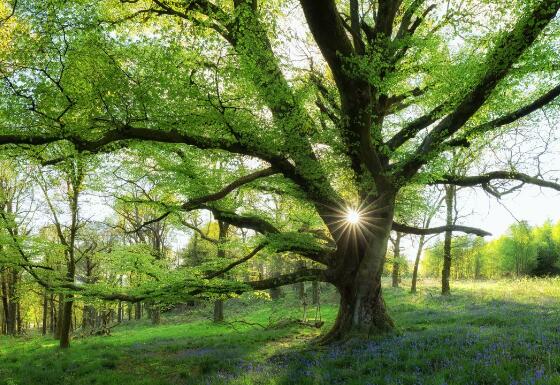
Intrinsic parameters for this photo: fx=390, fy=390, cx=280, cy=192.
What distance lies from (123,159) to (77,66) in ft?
19.6

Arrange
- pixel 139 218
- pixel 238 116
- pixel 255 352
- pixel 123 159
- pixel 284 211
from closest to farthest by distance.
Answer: pixel 238 116
pixel 255 352
pixel 123 159
pixel 284 211
pixel 139 218

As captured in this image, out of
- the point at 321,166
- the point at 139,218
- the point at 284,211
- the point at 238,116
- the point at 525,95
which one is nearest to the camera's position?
the point at 238,116

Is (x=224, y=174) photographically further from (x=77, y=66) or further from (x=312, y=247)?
(x=77, y=66)

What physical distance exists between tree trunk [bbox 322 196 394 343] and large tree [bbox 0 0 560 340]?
2.0 inches

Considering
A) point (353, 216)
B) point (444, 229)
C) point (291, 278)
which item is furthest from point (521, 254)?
point (291, 278)

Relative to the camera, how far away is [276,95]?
360 inches

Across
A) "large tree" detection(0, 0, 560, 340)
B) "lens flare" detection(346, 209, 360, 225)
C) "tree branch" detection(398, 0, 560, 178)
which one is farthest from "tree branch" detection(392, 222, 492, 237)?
"tree branch" detection(398, 0, 560, 178)

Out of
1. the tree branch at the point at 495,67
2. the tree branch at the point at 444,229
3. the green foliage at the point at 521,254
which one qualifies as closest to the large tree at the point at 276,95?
the tree branch at the point at 495,67

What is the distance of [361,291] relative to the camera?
508 inches

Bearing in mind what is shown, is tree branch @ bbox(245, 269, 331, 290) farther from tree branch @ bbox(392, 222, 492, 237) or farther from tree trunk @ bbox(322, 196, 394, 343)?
tree branch @ bbox(392, 222, 492, 237)

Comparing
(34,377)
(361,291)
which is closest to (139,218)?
(34,377)

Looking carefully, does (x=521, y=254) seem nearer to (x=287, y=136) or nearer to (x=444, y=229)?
(x=444, y=229)

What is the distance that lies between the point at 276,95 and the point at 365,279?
7044 mm

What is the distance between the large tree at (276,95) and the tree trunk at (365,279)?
0.05 meters
